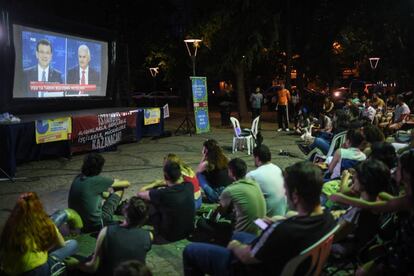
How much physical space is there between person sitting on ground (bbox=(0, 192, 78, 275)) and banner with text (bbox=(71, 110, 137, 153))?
8.53m

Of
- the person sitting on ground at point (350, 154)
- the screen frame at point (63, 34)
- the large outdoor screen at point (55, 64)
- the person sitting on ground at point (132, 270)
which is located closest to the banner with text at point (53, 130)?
the screen frame at point (63, 34)

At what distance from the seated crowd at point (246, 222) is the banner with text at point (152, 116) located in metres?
9.72

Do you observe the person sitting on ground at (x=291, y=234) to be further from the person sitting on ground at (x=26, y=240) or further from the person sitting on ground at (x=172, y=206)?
the person sitting on ground at (x=172, y=206)

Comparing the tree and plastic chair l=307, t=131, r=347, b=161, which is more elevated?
the tree

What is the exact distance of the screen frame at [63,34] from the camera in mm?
12891

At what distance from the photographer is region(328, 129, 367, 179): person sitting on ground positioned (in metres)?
6.16

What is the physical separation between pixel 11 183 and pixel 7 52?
475cm

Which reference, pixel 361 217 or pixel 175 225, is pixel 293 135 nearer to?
pixel 175 225

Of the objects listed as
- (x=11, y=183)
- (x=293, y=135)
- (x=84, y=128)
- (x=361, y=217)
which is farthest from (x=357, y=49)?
(x=361, y=217)

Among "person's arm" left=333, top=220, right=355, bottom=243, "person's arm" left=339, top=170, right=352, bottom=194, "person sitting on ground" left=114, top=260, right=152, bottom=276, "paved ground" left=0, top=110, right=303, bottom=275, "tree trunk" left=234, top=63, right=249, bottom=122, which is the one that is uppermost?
"tree trunk" left=234, top=63, right=249, bottom=122

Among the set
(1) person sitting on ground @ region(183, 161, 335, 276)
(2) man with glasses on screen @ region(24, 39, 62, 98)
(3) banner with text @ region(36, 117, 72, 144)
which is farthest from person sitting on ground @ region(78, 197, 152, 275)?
(2) man with glasses on screen @ region(24, 39, 62, 98)

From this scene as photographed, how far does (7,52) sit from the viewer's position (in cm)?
1264

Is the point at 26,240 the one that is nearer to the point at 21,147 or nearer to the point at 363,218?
the point at 363,218

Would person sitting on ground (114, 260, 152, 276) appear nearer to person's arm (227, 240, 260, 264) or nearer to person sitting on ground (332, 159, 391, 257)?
person's arm (227, 240, 260, 264)
